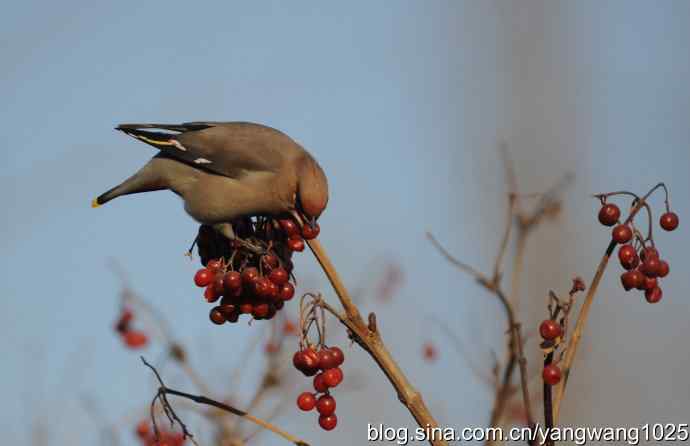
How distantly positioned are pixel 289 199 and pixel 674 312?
14.5ft

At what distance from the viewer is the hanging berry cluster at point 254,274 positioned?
8.73ft

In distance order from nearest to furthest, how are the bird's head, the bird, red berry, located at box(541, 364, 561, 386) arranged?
red berry, located at box(541, 364, 561, 386) → the bird's head → the bird

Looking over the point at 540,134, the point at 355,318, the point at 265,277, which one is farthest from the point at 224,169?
the point at 540,134

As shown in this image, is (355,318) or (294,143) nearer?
(355,318)

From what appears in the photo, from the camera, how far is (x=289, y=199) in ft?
10.6

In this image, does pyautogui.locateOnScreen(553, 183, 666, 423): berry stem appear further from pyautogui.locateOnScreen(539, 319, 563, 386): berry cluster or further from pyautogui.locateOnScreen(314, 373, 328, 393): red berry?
pyautogui.locateOnScreen(314, 373, 328, 393): red berry

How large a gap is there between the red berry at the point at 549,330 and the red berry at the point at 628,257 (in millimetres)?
421

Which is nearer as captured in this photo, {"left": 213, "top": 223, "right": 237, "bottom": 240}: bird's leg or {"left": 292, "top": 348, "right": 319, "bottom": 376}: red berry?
{"left": 292, "top": 348, "right": 319, "bottom": 376}: red berry

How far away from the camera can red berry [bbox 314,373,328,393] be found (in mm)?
2438

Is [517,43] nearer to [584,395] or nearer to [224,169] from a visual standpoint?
[584,395]

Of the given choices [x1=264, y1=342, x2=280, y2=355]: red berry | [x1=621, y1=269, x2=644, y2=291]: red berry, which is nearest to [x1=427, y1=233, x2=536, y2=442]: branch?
[x1=621, y1=269, x2=644, y2=291]: red berry

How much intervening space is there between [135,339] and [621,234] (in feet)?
10.4

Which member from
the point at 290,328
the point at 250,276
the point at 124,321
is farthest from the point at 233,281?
the point at 124,321

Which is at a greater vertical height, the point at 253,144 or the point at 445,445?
the point at 253,144
